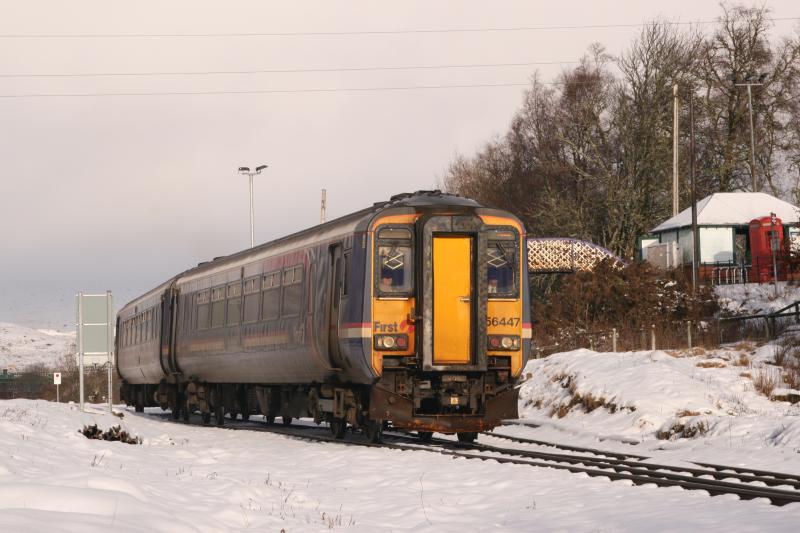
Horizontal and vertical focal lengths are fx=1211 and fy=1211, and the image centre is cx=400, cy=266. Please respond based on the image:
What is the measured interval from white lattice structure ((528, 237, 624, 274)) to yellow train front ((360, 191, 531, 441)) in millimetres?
35195

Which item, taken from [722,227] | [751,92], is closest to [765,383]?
[722,227]

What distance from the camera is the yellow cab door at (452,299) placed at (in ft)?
56.4

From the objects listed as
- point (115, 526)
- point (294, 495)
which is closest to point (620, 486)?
point (294, 495)

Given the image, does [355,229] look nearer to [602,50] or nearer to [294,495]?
[294,495]

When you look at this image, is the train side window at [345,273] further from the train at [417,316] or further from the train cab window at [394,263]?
the train cab window at [394,263]

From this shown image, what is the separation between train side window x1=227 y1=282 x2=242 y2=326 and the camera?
79.9 feet

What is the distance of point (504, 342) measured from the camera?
1767 centimetres

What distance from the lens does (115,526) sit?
26.9ft

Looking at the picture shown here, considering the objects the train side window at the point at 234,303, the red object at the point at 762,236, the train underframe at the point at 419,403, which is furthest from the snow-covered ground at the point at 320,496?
the red object at the point at 762,236

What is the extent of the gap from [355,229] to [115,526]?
990 cm

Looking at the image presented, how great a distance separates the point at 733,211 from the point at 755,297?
540 inches

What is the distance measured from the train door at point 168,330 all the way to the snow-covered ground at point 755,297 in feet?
55.9

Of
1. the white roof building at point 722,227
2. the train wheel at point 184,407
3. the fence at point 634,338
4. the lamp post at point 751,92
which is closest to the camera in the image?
the train wheel at point 184,407

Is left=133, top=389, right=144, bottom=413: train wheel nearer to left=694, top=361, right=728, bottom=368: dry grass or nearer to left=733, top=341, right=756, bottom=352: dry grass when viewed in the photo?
A: left=733, top=341, right=756, bottom=352: dry grass
